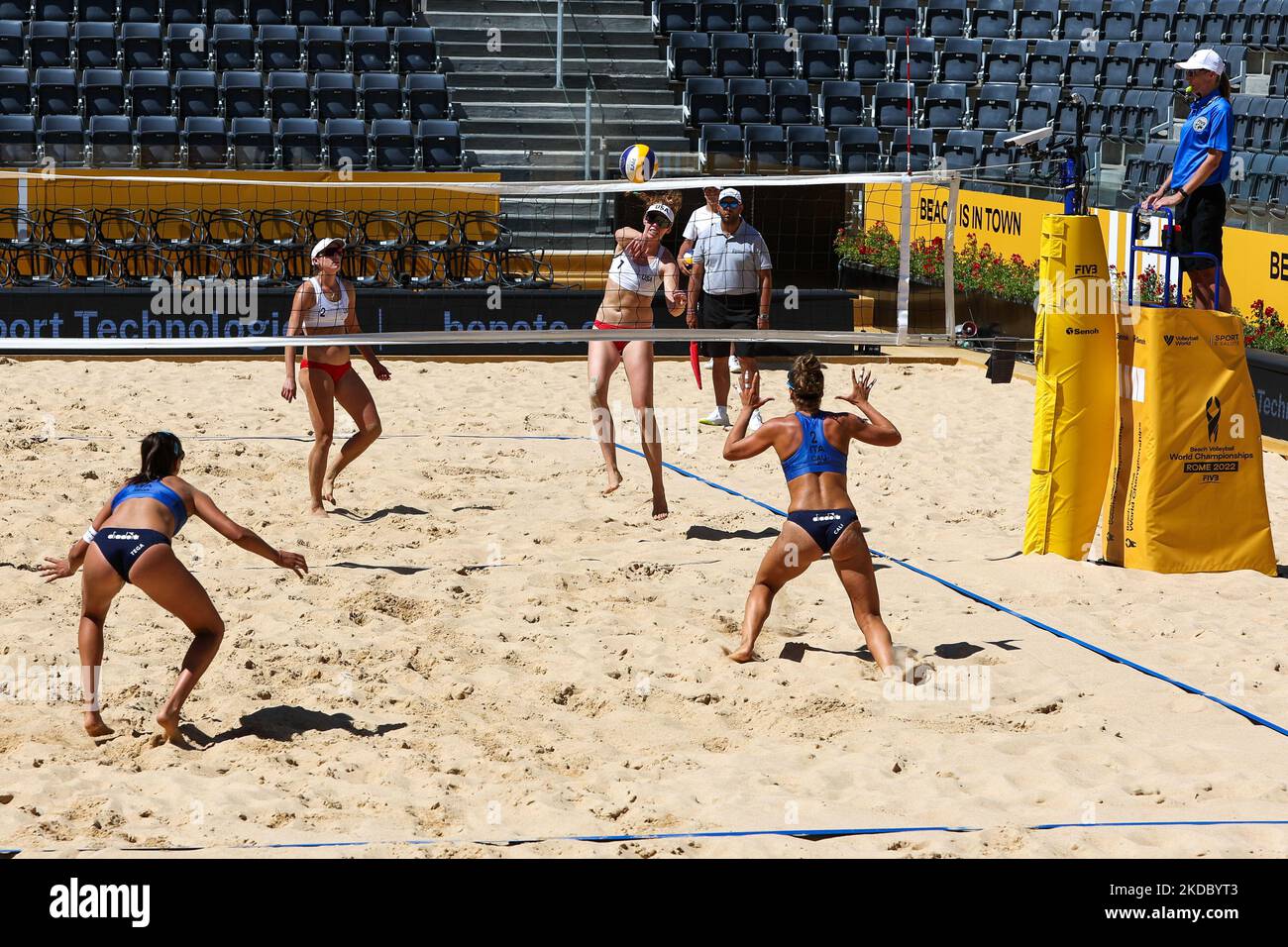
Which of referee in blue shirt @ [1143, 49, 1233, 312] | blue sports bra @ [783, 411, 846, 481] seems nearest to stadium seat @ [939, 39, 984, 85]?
referee in blue shirt @ [1143, 49, 1233, 312]

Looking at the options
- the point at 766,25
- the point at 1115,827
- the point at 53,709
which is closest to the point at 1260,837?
the point at 1115,827

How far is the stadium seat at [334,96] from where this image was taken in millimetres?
16766

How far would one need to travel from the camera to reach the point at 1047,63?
19.3 meters

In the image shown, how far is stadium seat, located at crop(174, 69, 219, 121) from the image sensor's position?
16422mm

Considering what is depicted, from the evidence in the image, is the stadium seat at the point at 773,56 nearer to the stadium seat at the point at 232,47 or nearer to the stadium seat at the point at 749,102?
the stadium seat at the point at 749,102

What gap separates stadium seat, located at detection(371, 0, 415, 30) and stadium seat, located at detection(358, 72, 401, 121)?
140 centimetres

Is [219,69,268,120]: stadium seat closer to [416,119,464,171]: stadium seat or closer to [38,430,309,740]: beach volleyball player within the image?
[416,119,464,171]: stadium seat

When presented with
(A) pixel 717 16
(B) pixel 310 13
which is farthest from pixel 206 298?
(A) pixel 717 16

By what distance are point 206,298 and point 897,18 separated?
10229 millimetres

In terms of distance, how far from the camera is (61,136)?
15.6 metres

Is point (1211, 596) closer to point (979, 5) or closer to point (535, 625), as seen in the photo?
point (535, 625)

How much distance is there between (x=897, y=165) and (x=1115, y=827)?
1385 centimetres

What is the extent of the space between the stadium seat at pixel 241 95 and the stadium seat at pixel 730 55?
5.45 metres

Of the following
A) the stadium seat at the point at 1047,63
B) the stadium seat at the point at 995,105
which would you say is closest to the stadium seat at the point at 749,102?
the stadium seat at the point at 995,105
